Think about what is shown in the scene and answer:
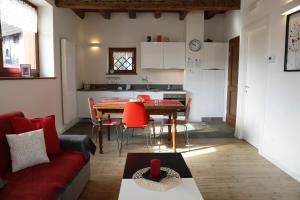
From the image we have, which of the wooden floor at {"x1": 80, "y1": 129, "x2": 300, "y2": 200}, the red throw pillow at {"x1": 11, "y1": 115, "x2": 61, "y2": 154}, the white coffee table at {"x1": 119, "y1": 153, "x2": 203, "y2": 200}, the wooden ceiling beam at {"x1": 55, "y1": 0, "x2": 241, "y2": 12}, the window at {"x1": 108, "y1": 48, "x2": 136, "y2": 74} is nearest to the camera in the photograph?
the white coffee table at {"x1": 119, "y1": 153, "x2": 203, "y2": 200}

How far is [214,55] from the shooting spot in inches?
243

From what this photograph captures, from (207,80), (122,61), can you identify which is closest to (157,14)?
(122,61)

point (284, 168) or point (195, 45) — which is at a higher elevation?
point (195, 45)

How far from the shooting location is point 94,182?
9.23ft

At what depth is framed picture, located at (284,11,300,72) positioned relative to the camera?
2.94 meters

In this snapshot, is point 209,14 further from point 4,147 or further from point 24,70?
point 4,147

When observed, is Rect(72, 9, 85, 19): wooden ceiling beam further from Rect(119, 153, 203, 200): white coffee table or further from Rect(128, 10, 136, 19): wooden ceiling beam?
Rect(119, 153, 203, 200): white coffee table

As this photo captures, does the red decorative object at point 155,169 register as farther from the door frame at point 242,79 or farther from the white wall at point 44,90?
the door frame at point 242,79

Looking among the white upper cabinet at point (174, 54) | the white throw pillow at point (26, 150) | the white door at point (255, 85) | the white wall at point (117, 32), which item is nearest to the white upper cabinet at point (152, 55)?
the white upper cabinet at point (174, 54)

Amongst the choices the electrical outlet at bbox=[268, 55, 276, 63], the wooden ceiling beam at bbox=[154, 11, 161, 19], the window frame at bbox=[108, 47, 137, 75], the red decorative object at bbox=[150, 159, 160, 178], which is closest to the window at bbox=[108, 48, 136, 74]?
the window frame at bbox=[108, 47, 137, 75]

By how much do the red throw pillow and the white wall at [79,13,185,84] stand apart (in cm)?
416

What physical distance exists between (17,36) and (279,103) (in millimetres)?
4181

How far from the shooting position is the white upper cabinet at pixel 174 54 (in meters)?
6.19

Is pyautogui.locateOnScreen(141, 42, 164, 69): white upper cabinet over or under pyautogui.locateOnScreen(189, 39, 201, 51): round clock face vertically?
under
